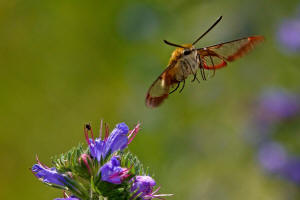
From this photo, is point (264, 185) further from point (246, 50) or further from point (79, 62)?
point (246, 50)

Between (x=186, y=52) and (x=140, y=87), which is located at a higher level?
(x=140, y=87)

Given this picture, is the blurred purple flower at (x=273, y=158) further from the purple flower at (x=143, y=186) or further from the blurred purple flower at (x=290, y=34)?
the purple flower at (x=143, y=186)

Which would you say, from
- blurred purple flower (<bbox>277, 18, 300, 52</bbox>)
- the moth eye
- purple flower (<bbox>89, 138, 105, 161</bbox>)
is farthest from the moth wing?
blurred purple flower (<bbox>277, 18, 300, 52</bbox>)

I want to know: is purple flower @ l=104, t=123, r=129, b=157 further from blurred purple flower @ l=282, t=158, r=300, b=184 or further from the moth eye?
blurred purple flower @ l=282, t=158, r=300, b=184

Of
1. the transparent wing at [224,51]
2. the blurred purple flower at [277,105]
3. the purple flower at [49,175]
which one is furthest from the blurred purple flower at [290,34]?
the purple flower at [49,175]

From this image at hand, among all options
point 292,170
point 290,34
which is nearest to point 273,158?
point 292,170

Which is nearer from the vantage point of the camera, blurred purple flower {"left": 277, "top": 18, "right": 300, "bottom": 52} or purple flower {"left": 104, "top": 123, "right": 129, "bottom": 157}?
purple flower {"left": 104, "top": 123, "right": 129, "bottom": 157}

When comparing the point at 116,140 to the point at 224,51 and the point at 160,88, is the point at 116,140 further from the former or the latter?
→ the point at 224,51
